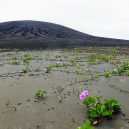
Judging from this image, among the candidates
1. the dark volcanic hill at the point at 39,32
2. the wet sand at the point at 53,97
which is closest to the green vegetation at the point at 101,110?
the wet sand at the point at 53,97

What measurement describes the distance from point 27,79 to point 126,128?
480cm

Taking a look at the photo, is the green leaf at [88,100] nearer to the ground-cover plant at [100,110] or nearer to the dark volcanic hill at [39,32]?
the ground-cover plant at [100,110]

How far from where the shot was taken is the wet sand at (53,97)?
629 centimetres

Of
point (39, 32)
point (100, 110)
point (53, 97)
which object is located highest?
point (39, 32)

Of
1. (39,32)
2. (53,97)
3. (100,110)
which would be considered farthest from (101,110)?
(39,32)

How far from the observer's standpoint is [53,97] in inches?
309

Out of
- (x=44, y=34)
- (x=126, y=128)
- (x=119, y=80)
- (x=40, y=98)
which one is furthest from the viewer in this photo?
(x=44, y=34)

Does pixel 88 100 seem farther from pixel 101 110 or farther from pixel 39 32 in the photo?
pixel 39 32

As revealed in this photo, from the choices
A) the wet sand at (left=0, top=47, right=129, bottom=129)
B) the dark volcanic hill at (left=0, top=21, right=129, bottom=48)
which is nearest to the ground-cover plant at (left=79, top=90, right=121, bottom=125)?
the wet sand at (left=0, top=47, right=129, bottom=129)

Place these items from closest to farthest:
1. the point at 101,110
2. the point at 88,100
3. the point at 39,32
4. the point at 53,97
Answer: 1. the point at 101,110
2. the point at 88,100
3. the point at 53,97
4. the point at 39,32

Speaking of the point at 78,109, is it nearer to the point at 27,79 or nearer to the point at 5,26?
the point at 27,79

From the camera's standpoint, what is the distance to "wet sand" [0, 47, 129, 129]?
629 centimetres

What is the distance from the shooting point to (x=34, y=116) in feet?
21.7

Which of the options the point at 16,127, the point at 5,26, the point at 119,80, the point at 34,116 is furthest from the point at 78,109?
the point at 5,26
